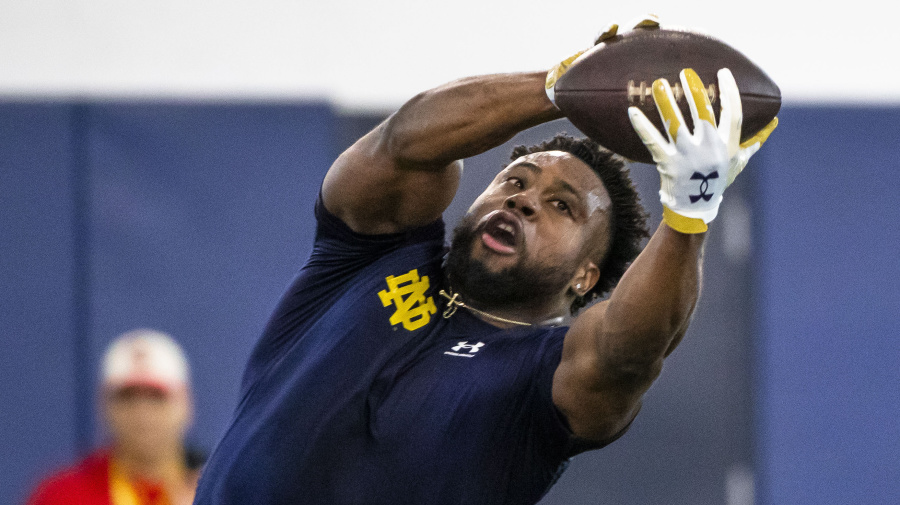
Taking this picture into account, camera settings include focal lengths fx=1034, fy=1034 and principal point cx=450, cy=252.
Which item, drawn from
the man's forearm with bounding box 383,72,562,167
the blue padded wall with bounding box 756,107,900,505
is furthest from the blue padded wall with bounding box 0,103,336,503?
the man's forearm with bounding box 383,72,562,167

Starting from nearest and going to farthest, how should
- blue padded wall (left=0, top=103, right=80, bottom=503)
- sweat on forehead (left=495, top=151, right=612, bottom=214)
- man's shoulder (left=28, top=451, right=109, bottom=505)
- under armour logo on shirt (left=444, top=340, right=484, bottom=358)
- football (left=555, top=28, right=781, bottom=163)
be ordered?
football (left=555, top=28, right=781, bottom=163), under armour logo on shirt (left=444, top=340, right=484, bottom=358), sweat on forehead (left=495, top=151, right=612, bottom=214), man's shoulder (left=28, top=451, right=109, bottom=505), blue padded wall (left=0, top=103, right=80, bottom=503)

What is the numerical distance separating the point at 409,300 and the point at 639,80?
452 millimetres

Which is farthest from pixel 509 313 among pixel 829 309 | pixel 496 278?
pixel 829 309

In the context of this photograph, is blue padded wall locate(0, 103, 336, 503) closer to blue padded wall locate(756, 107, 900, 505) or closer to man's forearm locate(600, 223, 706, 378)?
blue padded wall locate(756, 107, 900, 505)

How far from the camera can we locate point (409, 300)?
A: 1.47 metres

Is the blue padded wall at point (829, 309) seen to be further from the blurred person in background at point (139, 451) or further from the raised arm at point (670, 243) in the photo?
the raised arm at point (670, 243)

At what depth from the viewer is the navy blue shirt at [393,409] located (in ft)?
4.38

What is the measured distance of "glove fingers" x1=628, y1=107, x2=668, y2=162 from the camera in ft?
3.86

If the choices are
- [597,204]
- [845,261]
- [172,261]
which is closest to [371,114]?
[172,261]

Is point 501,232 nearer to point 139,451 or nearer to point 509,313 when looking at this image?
point 509,313

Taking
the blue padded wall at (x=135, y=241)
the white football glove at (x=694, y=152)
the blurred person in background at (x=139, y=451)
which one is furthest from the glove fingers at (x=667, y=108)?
the blue padded wall at (x=135, y=241)

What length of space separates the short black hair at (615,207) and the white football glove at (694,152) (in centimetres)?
41

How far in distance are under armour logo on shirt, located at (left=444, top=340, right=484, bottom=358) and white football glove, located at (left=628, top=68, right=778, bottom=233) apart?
0.36 meters

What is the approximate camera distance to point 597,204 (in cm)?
154
